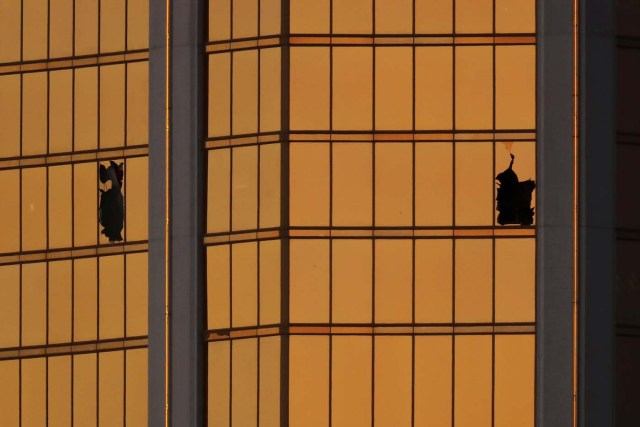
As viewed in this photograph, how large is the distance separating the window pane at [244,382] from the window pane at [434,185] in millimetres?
5163

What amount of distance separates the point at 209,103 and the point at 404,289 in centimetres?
682

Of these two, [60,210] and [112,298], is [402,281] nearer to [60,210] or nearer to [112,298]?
[112,298]

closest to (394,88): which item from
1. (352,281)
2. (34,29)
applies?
(352,281)

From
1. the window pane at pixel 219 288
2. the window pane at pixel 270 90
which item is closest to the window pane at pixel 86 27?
the window pane at pixel 270 90

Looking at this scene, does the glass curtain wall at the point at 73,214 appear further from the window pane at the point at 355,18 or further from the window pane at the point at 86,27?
the window pane at the point at 355,18

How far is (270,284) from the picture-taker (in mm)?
49625

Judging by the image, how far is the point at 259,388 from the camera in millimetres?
49469

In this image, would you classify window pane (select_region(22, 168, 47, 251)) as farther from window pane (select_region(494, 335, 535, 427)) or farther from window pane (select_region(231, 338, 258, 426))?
window pane (select_region(494, 335, 535, 427))

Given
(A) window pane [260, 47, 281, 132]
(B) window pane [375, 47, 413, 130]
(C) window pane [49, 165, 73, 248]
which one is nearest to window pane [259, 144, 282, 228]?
(A) window pane [260, 47, 281, 132]

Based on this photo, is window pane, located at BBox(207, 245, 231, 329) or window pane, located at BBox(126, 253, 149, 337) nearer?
window pane, located at BBox(207, 245, 231, 329)

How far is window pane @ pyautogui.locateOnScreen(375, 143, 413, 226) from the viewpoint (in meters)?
49.7

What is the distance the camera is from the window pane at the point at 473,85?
163 feet

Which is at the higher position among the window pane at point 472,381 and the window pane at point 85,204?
the window pane at point 85,204

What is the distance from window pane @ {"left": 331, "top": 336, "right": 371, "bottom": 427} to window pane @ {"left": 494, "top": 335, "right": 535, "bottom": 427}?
10.2 ft
